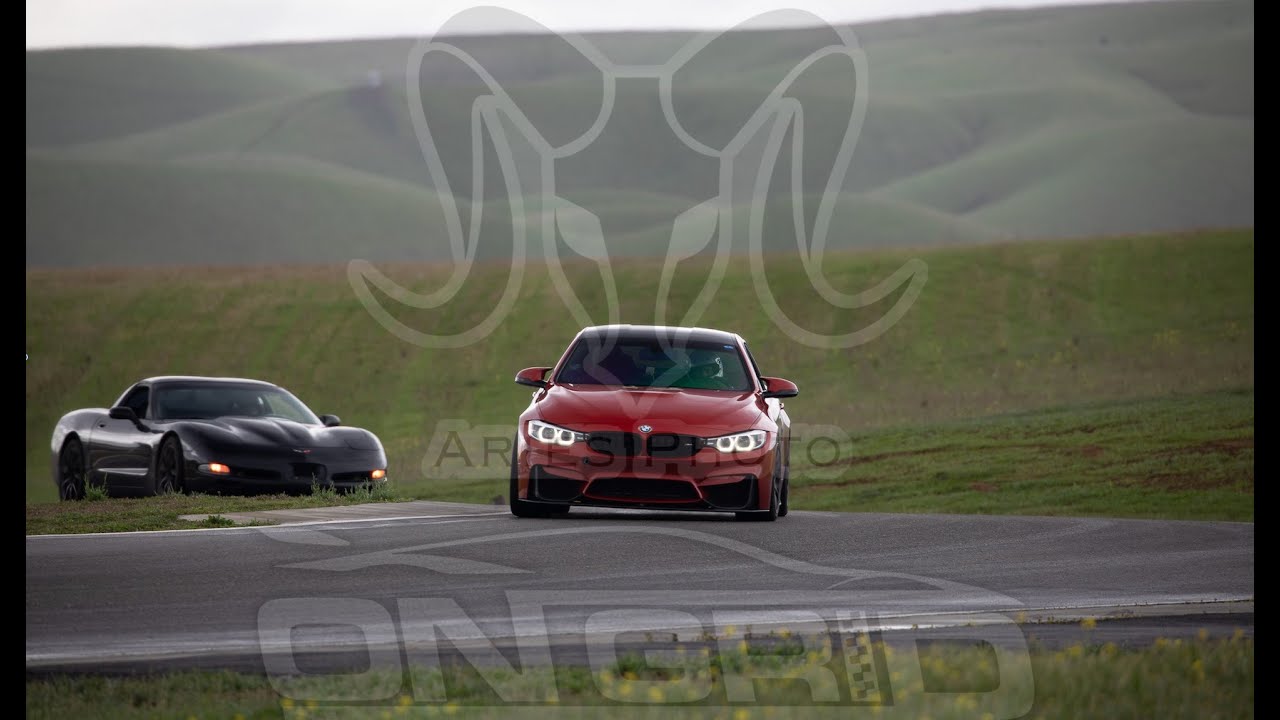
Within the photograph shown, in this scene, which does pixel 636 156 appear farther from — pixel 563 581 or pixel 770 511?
pixel 563 581

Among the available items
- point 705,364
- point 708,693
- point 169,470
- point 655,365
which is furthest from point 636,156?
point 708,693

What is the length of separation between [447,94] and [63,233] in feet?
220

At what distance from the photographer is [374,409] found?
161 feet

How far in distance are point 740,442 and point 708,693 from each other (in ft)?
25.9

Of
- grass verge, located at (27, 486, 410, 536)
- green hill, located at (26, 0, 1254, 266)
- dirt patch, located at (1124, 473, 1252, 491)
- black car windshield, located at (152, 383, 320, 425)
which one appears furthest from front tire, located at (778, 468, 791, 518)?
green hill, located at (26, 0, 1254, 266)

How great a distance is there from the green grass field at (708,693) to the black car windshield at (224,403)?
11868 millimetres

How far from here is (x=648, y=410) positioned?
563 inches

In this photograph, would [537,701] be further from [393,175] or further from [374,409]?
[393,175]

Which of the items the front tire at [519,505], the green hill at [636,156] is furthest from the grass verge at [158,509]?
the green hill at [636,156]

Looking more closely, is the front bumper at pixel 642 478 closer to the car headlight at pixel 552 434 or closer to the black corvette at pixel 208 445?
the car headlight at pixel 552 434

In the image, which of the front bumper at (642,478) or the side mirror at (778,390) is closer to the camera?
the front bumper at (642,478)

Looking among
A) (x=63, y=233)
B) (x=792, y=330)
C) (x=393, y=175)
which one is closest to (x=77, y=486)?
(x=792, y=330)

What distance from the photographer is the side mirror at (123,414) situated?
1781 cm
